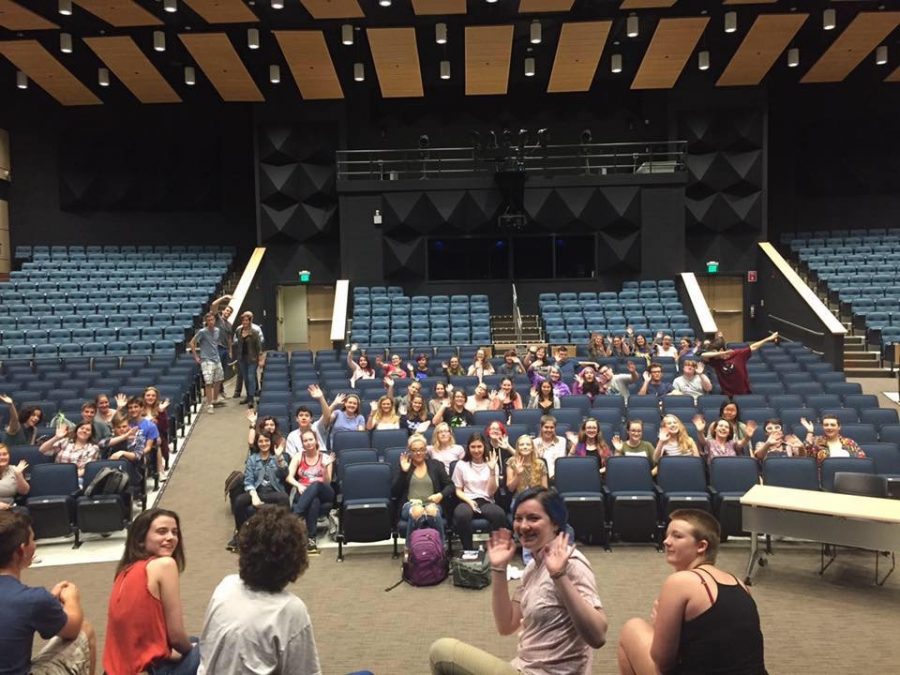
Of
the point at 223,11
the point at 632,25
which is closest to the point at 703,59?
the point at 632,25

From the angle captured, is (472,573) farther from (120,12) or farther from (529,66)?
(529,66)

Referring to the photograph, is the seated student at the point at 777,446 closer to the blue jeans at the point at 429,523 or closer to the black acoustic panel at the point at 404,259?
the blue jeans at the point at 429,523

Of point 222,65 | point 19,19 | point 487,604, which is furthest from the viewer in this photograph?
point 222,65

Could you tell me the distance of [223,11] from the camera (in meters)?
14.4

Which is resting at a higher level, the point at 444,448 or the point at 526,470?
the point at 444,448

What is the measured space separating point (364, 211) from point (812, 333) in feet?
33.6

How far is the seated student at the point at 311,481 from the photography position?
22.8 feet

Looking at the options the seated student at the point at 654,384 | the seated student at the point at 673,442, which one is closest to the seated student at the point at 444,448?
the seated student at the point at 673,442

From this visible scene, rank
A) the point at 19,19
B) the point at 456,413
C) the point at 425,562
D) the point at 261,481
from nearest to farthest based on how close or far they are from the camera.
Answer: the point at 425,562 → the point at 261,481 → the point at 456,413 → the point at 19,19

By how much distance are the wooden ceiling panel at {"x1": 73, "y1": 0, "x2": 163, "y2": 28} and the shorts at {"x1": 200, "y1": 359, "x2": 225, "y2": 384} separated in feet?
22.5

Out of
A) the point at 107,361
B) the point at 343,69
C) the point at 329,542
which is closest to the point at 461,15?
the point at 343,69

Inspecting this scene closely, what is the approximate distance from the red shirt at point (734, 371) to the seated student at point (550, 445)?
140 inches

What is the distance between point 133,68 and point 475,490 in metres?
14.9

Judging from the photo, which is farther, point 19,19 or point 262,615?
point 19,19
